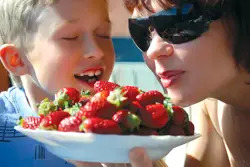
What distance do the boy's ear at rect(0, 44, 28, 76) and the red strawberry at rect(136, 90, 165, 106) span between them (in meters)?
0.76

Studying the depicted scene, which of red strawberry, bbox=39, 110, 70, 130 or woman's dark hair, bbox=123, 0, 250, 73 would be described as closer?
red strawberry, bbox=39, 110, 70, 130

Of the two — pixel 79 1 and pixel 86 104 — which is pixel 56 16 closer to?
pixel 79 1

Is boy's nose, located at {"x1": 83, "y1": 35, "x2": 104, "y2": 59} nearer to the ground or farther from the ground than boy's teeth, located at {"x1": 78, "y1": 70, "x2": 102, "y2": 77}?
farther from the ground

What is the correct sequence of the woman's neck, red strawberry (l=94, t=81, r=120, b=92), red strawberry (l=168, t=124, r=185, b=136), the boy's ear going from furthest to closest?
the boy's ear → the woman's neck → red strawberry (l=94, t=81, r=120, b=92) → red strawberry (l=168, t=124, r=185, b=136)

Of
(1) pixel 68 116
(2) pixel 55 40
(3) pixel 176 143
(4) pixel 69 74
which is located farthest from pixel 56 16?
(3) pixel 176 143

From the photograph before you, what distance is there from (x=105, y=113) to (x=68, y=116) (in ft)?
0.38

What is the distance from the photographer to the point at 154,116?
47.1 inches

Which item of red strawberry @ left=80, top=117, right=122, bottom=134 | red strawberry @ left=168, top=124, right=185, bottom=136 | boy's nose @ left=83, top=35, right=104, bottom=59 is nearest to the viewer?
red strawberry @ left=80, top=117, right=122, bottom=134

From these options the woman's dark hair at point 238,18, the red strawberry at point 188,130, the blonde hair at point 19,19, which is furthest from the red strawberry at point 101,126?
the blonde hair at point 19,19

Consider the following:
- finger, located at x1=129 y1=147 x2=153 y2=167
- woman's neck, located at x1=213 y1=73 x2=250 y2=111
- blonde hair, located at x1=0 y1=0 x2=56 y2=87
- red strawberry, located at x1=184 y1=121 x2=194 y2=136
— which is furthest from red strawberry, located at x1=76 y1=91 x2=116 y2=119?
blonde hair, located at x1=0 y1=0 x2=56 y2=87

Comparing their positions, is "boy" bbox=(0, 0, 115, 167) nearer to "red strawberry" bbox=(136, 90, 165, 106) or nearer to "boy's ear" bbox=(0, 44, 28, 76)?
"boy's ear" bbox=(0, 44, 28, 76)

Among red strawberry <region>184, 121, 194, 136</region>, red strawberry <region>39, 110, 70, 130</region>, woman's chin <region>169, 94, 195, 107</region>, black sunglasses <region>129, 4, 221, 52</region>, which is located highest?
black sunglasses <region>129, 4, 221, 52</region>

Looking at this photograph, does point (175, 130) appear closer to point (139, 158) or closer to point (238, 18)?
point (139, 158)

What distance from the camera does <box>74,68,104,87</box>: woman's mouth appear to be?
176 cm
